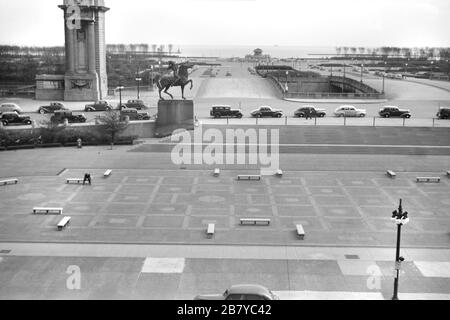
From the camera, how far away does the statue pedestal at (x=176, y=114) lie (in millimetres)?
43312

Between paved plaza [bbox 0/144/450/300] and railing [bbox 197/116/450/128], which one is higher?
railing [bbox 197/116/450/128]

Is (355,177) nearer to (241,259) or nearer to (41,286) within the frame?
(241,259)

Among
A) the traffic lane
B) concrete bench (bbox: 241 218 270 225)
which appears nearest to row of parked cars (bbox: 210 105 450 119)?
the traffic lane

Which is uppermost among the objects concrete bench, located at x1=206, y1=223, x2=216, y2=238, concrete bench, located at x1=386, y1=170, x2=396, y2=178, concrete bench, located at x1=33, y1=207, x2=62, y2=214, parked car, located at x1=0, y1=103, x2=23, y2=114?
parked car, located at x1=0, y1=103, x2=23, y2=114

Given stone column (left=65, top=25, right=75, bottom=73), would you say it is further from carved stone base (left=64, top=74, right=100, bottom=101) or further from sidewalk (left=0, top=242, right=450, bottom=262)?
sidewalk (left=0, top=242, right=450, bottom=262)

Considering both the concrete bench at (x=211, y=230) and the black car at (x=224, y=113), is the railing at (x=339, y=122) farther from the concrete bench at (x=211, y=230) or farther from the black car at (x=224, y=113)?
the concrete bench at (x=211, y=230)

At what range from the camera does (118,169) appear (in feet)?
107

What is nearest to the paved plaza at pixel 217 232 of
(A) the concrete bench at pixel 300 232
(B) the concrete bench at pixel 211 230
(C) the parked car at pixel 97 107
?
(A) the concrete bench at pixel 300 232

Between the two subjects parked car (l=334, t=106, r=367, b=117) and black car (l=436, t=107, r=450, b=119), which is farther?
parked car (l=334, t=106, r=367, b=117)

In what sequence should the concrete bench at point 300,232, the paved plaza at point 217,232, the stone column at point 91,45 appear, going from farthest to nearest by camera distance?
1. the stone column at point 91,45
2. the concrete bench at point 300,232
3. the paved plaza at point 217,232

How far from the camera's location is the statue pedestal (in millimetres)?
43312

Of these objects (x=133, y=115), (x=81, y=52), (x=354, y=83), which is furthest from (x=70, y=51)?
(x=354, y=83)

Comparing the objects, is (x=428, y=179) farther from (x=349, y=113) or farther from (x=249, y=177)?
(x=349, y=113)

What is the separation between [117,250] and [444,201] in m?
15.1
